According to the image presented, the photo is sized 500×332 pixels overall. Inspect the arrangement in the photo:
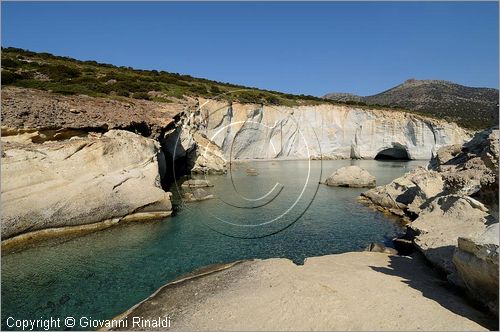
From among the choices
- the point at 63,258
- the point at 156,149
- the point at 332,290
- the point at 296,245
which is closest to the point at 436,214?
the point at 296,245

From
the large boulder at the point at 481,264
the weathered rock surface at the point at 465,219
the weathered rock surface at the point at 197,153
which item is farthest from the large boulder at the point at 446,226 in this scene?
the weathered rock surface at the point at 197,153

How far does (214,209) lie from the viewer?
22.6 metres

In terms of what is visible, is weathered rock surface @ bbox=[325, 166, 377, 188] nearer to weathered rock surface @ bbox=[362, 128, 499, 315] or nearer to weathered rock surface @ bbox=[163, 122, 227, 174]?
weathered rock surface @ bbox=[362, 128, 499, 315]

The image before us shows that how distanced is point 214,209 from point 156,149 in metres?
6.23

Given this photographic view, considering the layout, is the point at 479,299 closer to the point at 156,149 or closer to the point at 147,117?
the point at 156,149

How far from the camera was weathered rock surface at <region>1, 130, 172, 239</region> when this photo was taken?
16109 mm

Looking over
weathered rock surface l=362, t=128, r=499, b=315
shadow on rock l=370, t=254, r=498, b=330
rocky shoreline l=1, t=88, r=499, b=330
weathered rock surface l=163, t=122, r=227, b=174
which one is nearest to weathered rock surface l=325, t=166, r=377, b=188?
rocky shoreline l=1, t=88, r=499, b=330

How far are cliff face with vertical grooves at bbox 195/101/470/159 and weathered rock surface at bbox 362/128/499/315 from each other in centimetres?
4042

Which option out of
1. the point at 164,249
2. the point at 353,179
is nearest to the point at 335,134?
the point at 353,179

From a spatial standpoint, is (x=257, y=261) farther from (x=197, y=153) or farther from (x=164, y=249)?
(x=197, y=153)

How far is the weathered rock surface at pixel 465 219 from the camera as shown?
27.4ft

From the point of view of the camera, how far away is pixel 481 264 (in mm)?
8234

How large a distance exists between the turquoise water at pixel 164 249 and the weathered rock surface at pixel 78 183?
138 cm

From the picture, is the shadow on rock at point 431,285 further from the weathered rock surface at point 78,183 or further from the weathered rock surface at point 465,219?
the weathered rock surface at point 78,183
